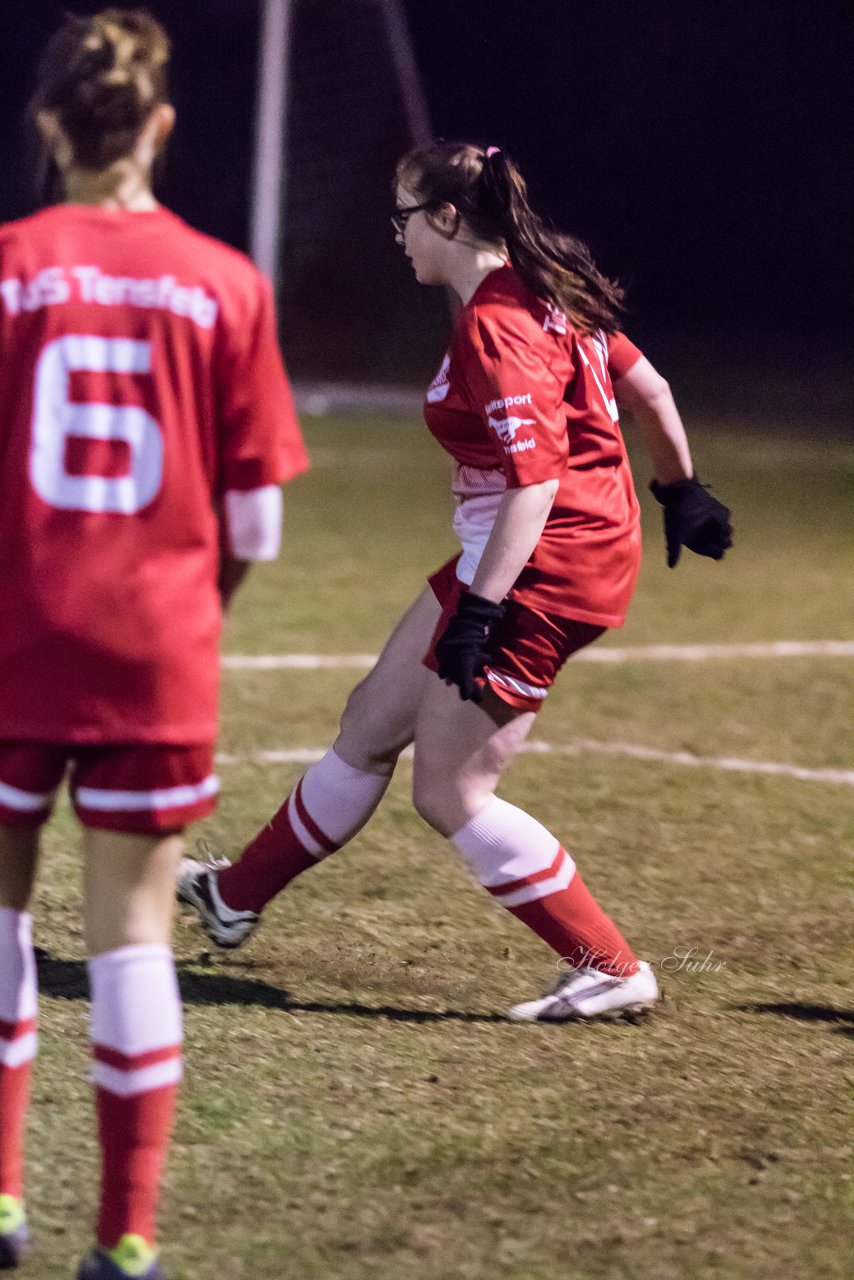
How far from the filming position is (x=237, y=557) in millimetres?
2707

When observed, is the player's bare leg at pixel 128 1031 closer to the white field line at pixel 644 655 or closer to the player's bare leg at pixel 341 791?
the player's bare leg at pixel 341 791

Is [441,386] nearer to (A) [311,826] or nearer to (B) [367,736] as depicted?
(B) [367,736]

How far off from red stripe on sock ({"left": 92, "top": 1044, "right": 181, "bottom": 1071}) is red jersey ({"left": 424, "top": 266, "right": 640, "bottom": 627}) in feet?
4.59

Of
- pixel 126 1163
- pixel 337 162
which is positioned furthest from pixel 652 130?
pixel 126 1163

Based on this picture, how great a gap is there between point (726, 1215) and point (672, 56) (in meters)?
25.3

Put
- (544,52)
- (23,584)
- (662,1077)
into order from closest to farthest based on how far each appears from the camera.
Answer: (23,584)
(662,1077)
(544,52)

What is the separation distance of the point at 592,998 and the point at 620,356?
140cm

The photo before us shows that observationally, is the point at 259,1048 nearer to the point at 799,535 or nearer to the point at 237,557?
the point at 237,557

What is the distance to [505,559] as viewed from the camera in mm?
3617

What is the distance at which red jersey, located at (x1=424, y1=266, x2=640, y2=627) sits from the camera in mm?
3570

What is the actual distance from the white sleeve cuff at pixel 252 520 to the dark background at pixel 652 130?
71.2 feet

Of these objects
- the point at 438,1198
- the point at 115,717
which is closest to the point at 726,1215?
the point at 438,1198

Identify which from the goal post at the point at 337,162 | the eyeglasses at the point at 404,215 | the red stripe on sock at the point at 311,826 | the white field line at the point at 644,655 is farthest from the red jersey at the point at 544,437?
the goal post at the point at 337,162

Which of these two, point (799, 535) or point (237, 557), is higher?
point (237, 557)
